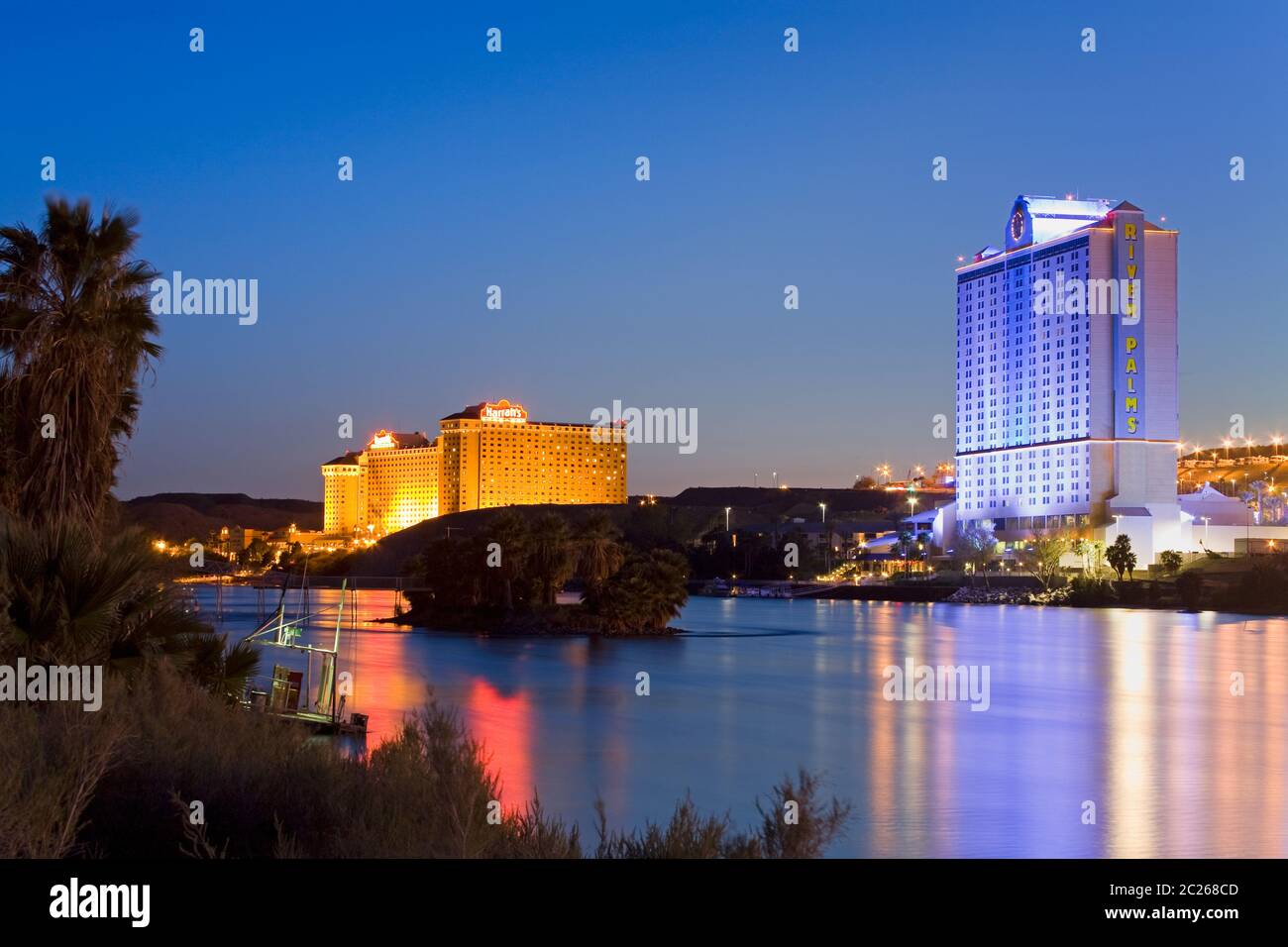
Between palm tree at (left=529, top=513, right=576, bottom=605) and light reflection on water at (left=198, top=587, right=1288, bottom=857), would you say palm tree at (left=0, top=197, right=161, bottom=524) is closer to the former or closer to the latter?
light reflection on water at (left=198, top=587, right=1288, bottom=857)

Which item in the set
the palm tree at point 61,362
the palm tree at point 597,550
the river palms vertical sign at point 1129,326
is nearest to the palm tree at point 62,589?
the palm tree at point 61,362

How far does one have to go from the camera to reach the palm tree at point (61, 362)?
17656 mm

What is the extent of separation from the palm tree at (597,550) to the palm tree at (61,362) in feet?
152

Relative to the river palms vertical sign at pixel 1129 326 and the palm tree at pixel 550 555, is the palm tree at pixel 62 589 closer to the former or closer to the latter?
the palm tree at pixel 550 555

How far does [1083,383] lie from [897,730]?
11290 cm

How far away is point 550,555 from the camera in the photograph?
6744 cm

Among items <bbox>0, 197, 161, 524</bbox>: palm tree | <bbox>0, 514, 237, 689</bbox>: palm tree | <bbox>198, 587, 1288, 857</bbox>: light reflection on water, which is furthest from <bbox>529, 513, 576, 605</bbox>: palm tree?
→ <bbox>0, 514, 237, 689</bbox>: palm tree

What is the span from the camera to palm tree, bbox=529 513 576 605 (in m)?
66.4

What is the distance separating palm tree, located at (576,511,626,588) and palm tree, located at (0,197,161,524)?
152ft

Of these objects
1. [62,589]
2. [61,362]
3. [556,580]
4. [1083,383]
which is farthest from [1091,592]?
[62,589]

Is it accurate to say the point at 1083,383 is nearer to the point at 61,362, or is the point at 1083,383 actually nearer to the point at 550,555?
the point at 550,555
